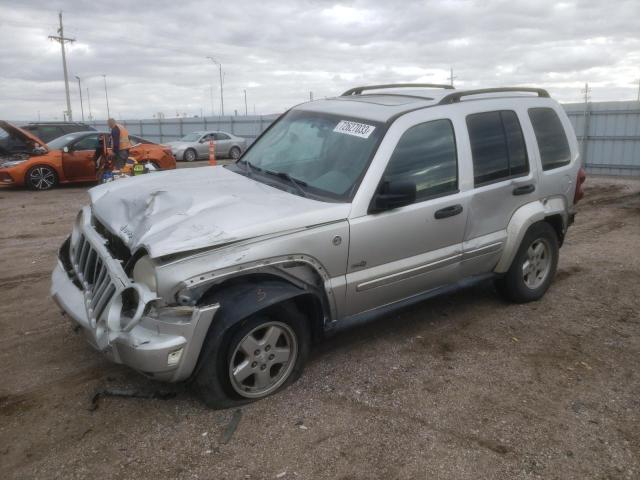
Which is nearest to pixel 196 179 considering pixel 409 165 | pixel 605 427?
pixel 409 165

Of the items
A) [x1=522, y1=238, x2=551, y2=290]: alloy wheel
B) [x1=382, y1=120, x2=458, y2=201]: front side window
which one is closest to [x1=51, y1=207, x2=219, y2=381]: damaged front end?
[x1=382, y1=120, x2=458, y2=201]: front side window

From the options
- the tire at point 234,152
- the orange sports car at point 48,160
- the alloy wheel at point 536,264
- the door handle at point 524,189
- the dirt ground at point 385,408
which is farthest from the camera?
the tire at point 234,152

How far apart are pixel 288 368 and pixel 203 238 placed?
1078 millimetres

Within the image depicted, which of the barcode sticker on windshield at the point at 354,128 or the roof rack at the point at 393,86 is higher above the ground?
the roof rack at the point at 393,86

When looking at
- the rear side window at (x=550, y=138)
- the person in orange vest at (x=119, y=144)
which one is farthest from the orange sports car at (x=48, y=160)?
the rear side window at (x=550, y=138)

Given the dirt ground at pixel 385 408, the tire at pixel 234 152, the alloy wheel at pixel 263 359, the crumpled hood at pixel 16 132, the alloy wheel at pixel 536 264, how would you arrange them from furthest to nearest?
the tire at pixel 234 152 → the crumpled hood at pixel 16 132 → the alloy wheel at pixel 536 264 → the alloy wheel at pixel 263 359 → the dirt ground at pixel 385 408

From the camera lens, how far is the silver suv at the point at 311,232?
123 inches

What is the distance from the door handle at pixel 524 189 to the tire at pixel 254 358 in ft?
7.59

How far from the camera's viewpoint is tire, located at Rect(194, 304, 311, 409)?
128 inches

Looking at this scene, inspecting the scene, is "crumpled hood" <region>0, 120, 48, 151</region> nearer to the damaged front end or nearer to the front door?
the damaged front end

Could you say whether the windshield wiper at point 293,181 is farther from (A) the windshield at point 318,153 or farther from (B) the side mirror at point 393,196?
(B) the side mirror at point 393,196

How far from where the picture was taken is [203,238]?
3115 millimetres

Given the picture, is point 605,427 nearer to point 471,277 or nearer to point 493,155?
point 471,277

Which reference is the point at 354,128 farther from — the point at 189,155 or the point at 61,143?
the point at 189,155
